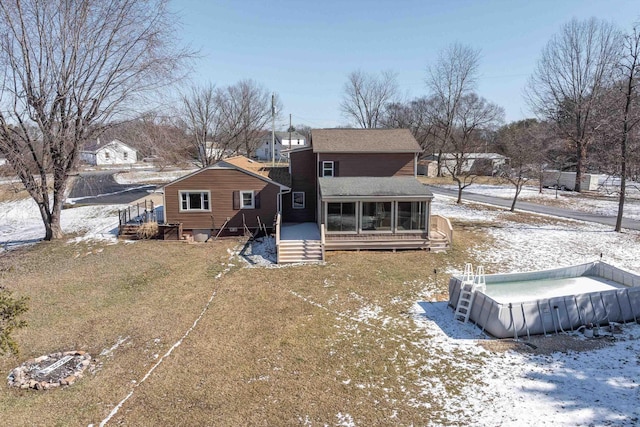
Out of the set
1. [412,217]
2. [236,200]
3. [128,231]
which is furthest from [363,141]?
[128,231]

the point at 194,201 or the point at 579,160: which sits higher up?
the point at 579,160

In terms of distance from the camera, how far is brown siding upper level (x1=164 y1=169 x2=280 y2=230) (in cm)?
2278

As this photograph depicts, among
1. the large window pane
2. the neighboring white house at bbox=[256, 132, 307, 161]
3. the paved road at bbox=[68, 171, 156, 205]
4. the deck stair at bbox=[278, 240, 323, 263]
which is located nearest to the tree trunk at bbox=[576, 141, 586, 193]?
the deck stair at bbox=[278, 240, 323, 263]

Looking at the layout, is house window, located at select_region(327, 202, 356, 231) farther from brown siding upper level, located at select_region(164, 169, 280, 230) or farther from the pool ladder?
the pool ladder

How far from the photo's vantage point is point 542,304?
11.0 meters

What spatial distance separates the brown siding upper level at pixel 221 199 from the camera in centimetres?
2278

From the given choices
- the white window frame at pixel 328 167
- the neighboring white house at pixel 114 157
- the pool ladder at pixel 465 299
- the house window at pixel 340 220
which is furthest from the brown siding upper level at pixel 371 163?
the neighboring white house at pixel 114 157

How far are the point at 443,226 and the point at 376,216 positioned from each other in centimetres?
381

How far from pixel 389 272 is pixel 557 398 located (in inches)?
346

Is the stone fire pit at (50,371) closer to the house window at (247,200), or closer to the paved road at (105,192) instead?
the house window at (247,200)

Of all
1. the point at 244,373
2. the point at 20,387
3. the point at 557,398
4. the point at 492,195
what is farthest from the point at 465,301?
the point at 492,195

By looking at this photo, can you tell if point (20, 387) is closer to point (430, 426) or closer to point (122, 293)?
point (122, 293)

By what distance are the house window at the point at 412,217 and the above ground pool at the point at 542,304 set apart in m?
6.38

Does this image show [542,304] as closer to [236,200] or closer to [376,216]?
[376,216]
